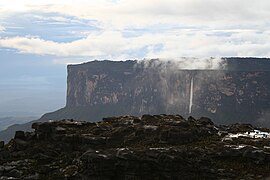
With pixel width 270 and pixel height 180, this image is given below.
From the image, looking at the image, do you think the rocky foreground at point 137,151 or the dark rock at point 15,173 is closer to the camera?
the rocky foreground at point 137,151

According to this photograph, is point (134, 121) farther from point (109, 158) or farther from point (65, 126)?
point (109, 158)

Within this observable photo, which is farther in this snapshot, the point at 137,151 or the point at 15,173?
the point at 15,173

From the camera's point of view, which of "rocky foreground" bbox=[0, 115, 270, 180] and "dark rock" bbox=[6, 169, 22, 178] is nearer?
"rocky foreground" bbox=[0, 115, 270, 180]

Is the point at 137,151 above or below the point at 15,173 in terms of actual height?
above

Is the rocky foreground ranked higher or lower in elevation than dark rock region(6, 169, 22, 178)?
higher

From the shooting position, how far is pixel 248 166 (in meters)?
52.0

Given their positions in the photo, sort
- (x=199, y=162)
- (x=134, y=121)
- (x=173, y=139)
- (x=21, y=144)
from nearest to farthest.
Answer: (x=199, y=162), (x=173, y=139), (x=21, y=144), (x=134, y=121)

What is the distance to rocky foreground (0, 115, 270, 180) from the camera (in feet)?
169

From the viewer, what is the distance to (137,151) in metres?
52.9

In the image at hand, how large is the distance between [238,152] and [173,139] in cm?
980

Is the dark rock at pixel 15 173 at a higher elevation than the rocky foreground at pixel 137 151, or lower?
lower

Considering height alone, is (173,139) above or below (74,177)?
above

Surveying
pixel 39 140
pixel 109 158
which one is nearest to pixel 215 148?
pixel 109 158

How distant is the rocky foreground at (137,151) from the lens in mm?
51469
